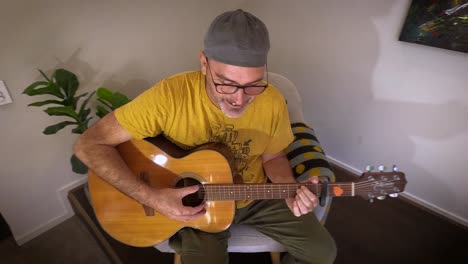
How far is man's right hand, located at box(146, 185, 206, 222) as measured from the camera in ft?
3.55

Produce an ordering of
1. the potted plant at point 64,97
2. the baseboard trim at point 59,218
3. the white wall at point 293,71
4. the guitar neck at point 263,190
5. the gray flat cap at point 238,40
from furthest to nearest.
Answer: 1. the baseboard trim at point 59,218
2. the white wall at point 293,71
3. the potted plant at point 64,97
4. the guitar neck at point 263,190
5. the gray flat cap at point 238,40

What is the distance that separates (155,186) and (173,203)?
156 millimetres

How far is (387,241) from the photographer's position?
66.8 inches

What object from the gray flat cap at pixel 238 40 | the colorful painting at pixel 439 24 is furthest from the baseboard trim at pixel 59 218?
the colorful painting at pixel 439 24

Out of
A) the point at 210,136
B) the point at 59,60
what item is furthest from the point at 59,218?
the point at 210,136

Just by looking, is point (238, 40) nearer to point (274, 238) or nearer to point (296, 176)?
point (296, 176)

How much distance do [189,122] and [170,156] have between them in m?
0.18

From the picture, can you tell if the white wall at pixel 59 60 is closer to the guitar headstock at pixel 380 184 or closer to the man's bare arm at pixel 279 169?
the man's bare arm at pixel 279 169

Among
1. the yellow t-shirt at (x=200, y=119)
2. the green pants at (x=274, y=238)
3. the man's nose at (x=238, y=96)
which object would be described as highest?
the man's nose at (x=238, y=96)

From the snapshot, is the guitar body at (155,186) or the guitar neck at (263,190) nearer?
the guitar neck at (263,190)

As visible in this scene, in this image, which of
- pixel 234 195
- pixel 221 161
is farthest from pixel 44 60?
pixel 234 195

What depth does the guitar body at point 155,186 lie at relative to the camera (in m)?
1.13

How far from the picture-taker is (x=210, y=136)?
1.16 meters

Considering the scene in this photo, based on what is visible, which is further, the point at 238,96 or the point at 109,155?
the point at 109,155
